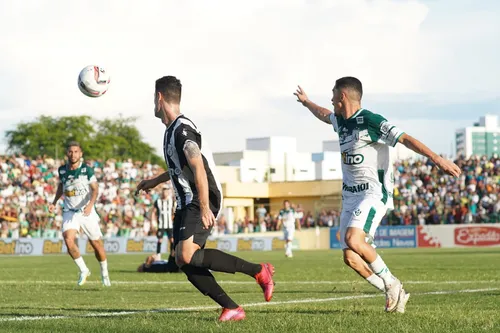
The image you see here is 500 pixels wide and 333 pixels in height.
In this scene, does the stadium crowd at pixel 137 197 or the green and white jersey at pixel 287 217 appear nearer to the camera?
the green and white jersey at pixel 287 217

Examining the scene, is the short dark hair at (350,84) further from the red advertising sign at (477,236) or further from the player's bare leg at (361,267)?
the red advertising sign at (477,236)

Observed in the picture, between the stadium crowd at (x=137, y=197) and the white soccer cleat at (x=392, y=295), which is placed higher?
the stadium crowd at (x=137, y=197)

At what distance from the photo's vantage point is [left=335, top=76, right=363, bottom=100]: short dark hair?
376 inches

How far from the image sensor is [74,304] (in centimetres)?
1152

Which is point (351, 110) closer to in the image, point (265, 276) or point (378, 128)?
point (378, 128)

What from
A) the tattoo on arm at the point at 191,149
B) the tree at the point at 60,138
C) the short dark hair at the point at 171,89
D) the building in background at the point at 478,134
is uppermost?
the building in background at the point at 478,134

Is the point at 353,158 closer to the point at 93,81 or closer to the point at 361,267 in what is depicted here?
the point at 361,267

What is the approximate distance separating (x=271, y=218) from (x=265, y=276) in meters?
48.9

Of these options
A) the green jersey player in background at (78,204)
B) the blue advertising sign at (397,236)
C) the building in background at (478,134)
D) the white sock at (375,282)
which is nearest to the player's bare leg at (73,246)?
the green jersey player in background at (78,204)

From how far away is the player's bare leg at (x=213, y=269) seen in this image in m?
8.67

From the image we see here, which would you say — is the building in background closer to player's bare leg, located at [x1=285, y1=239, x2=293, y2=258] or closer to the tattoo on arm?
player's bare leg, located at [x1=285, y1=239, x2=293, y2=258]

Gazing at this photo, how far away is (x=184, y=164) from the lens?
8.72m

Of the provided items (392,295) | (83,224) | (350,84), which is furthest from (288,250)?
(392,295)

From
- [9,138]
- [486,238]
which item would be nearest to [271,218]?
[486,238]
